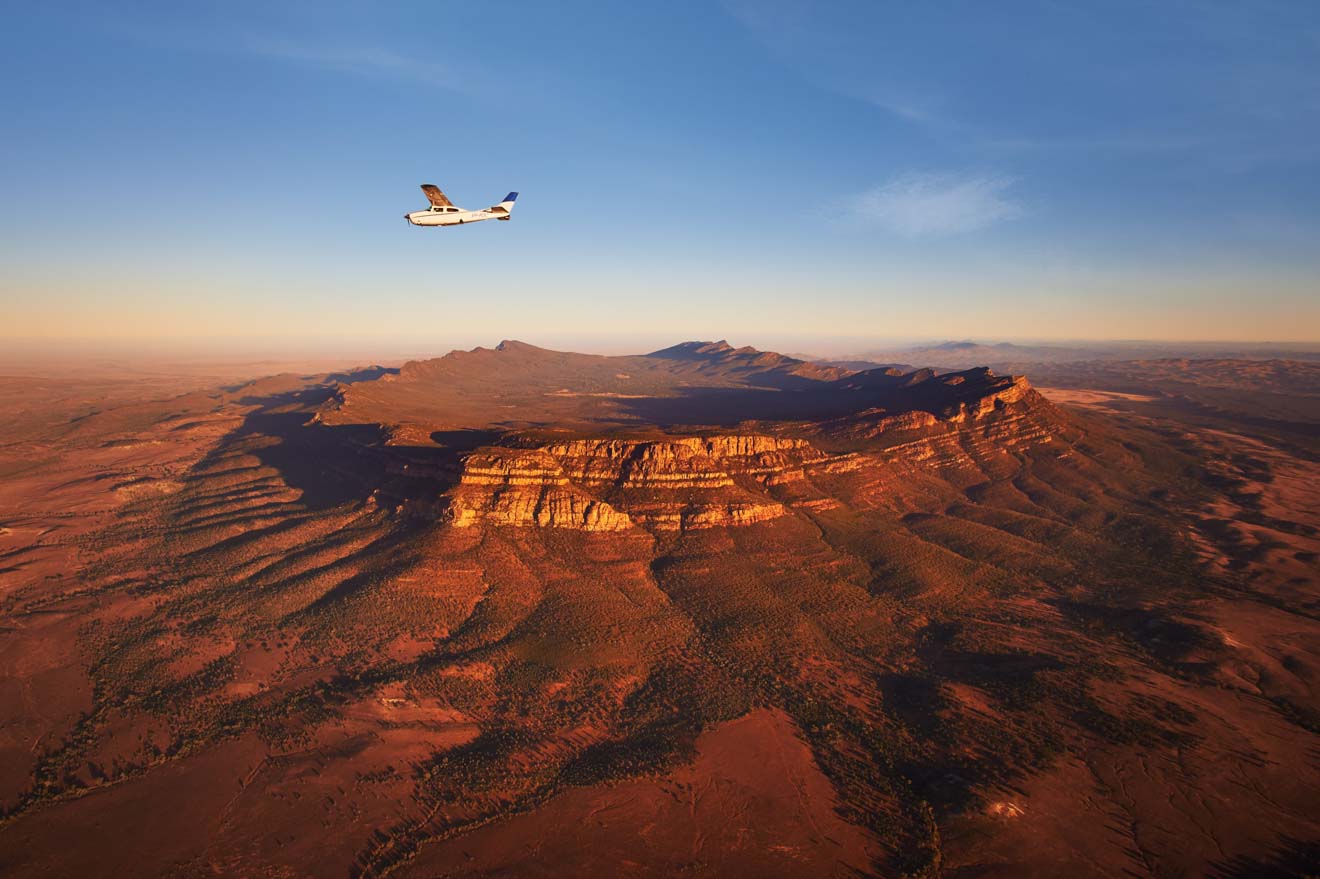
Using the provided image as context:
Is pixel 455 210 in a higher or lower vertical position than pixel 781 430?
higher

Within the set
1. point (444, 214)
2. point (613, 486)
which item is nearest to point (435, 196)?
point (444, 214)

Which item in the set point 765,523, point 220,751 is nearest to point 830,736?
point 765,523

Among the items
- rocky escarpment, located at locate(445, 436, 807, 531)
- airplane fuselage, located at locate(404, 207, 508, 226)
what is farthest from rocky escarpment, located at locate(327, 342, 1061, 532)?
airplane fuselage, located at locate(404, 207, 508, 226)

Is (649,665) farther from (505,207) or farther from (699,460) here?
(505,207)

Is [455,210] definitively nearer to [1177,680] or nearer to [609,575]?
[609,575]

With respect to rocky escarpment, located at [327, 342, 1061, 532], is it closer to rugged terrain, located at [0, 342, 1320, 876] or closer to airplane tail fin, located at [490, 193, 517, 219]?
rugged terrain, located at [0, 342, 1320, 876]
